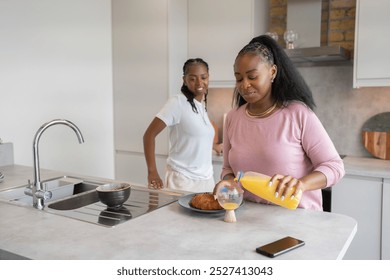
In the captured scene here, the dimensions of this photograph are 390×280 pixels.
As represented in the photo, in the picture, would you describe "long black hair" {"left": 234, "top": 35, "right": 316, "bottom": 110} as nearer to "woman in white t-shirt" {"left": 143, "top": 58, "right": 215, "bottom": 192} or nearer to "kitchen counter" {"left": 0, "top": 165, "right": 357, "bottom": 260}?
"kitchen counter" {"left": 0, "top": 165, "right": 357, "bottom": 260}

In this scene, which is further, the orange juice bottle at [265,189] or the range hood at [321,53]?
the range hood at [321,53]

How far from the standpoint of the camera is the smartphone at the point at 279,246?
97cm

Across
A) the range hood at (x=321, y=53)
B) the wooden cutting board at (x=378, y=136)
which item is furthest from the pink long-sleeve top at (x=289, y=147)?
the wooden cutting board at (x=378, y=136)

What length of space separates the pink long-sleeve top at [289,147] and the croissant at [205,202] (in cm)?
21

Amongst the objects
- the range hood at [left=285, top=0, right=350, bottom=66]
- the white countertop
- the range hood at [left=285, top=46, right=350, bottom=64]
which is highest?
the range hood at [left=285, top=0, right=350, bottom=66]

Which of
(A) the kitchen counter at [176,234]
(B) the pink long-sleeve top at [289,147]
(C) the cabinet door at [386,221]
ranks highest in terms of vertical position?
(B) the pink long-sleeve top at [289,147]

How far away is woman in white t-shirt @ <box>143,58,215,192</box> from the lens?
85.0 inches

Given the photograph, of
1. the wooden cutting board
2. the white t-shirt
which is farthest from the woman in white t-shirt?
the wooden cutting board

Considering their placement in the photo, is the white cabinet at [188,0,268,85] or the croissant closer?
the croissant

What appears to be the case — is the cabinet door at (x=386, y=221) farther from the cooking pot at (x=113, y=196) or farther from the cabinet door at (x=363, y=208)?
the cooking pot at (x=113, y=196)

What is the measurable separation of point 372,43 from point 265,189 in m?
1.82

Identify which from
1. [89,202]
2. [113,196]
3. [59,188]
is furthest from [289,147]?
[59,188]

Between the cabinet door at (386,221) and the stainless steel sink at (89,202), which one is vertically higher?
the stainless steel sink at (89,202)

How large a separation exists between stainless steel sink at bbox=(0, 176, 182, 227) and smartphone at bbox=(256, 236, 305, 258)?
490 mm
